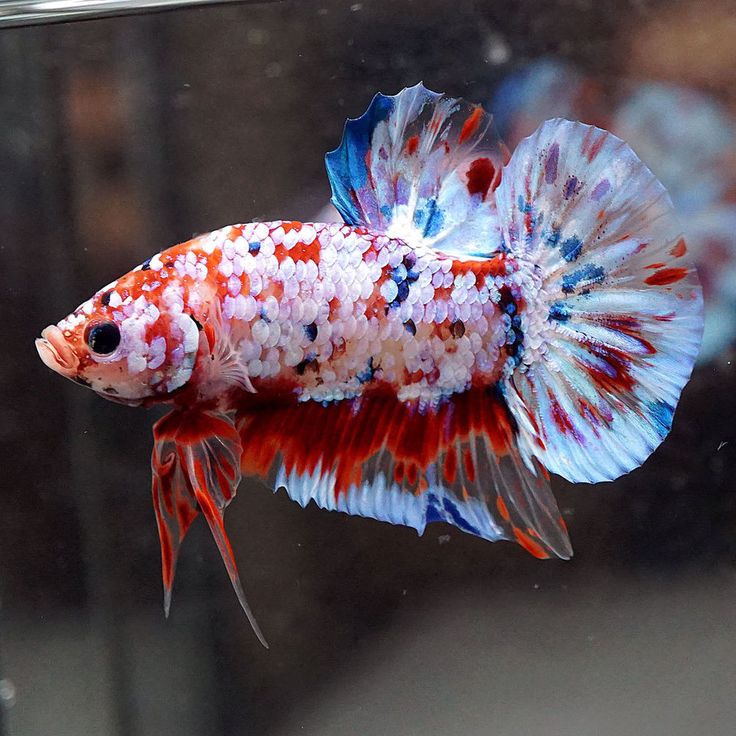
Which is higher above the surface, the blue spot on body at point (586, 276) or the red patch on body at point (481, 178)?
the red patch on body at point (481, 178)

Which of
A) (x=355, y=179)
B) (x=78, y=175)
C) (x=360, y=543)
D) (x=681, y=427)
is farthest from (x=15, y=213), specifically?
(x=681, y=427)

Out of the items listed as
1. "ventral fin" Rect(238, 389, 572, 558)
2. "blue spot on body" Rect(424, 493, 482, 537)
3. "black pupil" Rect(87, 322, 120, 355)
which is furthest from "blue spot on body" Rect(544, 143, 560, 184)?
"black pupil" Rect(87, 322, 120, 355)

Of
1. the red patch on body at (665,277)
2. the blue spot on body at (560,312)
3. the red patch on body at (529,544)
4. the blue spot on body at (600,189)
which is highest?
the blue spot on body at (600,189)

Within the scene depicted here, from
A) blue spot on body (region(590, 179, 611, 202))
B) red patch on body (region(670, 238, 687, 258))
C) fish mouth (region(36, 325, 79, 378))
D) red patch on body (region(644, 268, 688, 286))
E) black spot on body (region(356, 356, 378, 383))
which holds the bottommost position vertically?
black spot on body (region(356, 356, 378, 383))

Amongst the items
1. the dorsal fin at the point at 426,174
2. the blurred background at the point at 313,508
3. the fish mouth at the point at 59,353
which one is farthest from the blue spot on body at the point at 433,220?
the fish mouth at the point at 59,353

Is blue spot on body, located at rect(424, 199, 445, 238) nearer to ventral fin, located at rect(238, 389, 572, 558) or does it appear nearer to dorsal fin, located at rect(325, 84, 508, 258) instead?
dorsal fin, located at rect(325, 84, 508, 258)

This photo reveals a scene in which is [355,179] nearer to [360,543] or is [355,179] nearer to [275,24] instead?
[275,24]

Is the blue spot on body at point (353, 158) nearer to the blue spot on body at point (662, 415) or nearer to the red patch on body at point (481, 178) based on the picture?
the red patch on body at point (481, 178)
